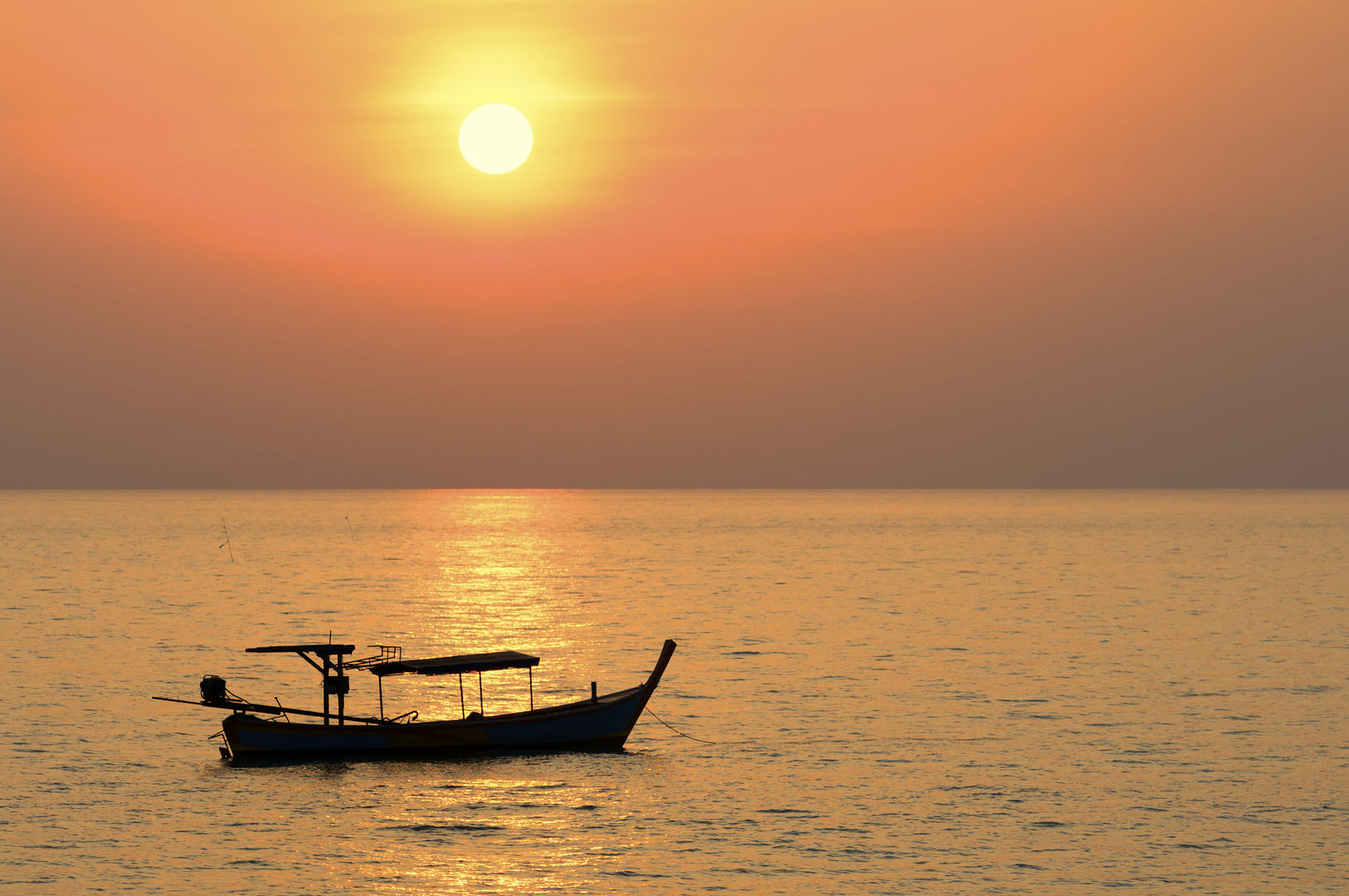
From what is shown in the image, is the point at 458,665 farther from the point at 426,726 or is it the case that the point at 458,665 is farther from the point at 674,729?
the point at 674,729

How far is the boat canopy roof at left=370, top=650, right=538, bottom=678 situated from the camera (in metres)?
45.3

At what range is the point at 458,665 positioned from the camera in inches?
1816

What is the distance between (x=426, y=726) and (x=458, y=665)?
242 centimetres

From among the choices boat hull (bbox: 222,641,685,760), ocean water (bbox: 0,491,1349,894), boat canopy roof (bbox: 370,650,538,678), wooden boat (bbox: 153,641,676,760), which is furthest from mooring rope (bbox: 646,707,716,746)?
boat canopy roof (bbox: 370,650,538,678)

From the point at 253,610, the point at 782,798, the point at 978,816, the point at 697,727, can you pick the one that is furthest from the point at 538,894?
the point at 253,610

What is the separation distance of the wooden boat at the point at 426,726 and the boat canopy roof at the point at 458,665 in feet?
0.10

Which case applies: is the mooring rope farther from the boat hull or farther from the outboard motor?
the outboard motor

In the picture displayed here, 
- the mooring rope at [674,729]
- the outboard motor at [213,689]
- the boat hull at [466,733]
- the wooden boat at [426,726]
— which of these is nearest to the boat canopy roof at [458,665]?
the wooden boat at [426,726]

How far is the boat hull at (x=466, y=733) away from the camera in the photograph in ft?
148

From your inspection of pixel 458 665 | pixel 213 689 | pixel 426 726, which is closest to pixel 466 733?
pixel 426 726

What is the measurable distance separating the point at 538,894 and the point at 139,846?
12133 millimetres

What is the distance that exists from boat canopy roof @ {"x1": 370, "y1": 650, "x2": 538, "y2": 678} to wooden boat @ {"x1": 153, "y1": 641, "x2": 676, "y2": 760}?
31 millimetres

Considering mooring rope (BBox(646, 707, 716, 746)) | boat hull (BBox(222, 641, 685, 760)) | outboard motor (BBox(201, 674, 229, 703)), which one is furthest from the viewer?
mooring rope (BBox(646, 707, 716, 746))

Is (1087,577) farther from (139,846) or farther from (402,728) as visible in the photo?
(139,846)
